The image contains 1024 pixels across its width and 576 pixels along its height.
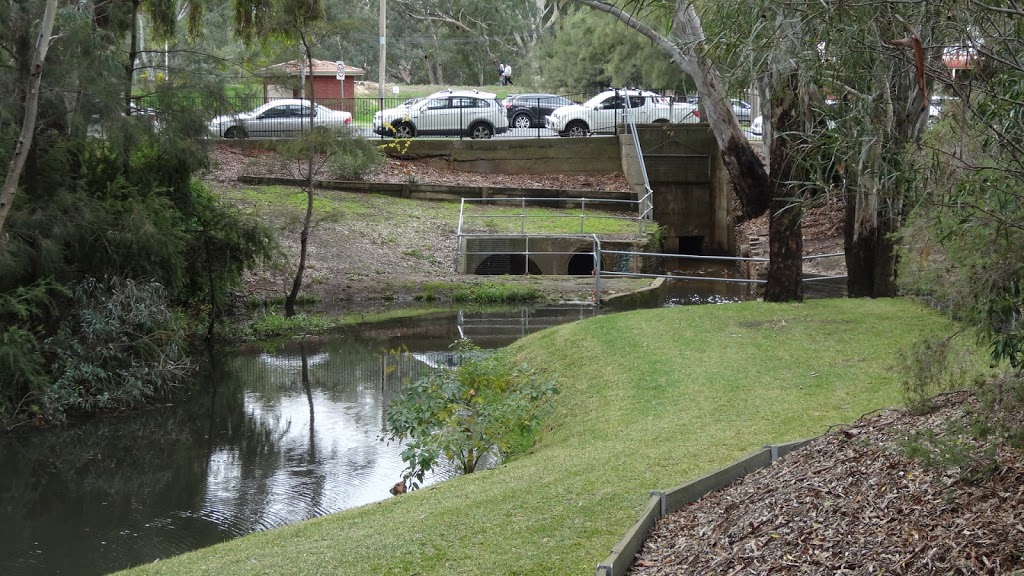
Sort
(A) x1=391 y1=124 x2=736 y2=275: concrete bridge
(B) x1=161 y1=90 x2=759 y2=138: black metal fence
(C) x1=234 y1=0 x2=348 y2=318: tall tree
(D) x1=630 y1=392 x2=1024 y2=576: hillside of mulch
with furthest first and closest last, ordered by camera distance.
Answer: (B) x1=161 y1=90 x2=759 y2=138: black metal fence
(A) x1=391 y1=124 x2=736 y2=275: concrete bridge
(C) x1=234 y1=0 x2=348 y2=318: tall tree
(D) x1=630 y1=392 x2=1024 y2=576: hillside of mulch

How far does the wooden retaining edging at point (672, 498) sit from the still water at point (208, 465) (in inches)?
181

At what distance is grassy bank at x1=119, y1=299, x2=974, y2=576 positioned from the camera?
6836 millimetres

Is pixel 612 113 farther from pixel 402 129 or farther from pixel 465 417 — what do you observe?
pixel 465 417

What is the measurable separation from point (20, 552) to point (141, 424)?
4685 mm

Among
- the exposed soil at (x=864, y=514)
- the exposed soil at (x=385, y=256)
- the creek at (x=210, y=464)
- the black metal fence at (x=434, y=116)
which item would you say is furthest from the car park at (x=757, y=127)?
the exposed soil at (x=864, y=514)

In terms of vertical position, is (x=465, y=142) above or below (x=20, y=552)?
above

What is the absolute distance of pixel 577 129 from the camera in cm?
3803

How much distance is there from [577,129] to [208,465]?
27769 mm

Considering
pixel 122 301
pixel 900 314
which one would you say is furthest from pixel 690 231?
pixel 122 301

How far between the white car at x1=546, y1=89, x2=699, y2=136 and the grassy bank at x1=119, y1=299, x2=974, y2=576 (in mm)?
21938

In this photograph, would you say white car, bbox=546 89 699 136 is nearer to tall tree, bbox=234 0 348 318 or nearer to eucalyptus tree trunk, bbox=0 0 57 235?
tall tree, bbox=234 0 348 318

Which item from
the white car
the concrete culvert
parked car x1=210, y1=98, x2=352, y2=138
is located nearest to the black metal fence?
parked car x1=210, y1=98, x2=352, y2=138

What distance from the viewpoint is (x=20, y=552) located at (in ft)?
30.9

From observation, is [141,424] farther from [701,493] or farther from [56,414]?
[701,493]
